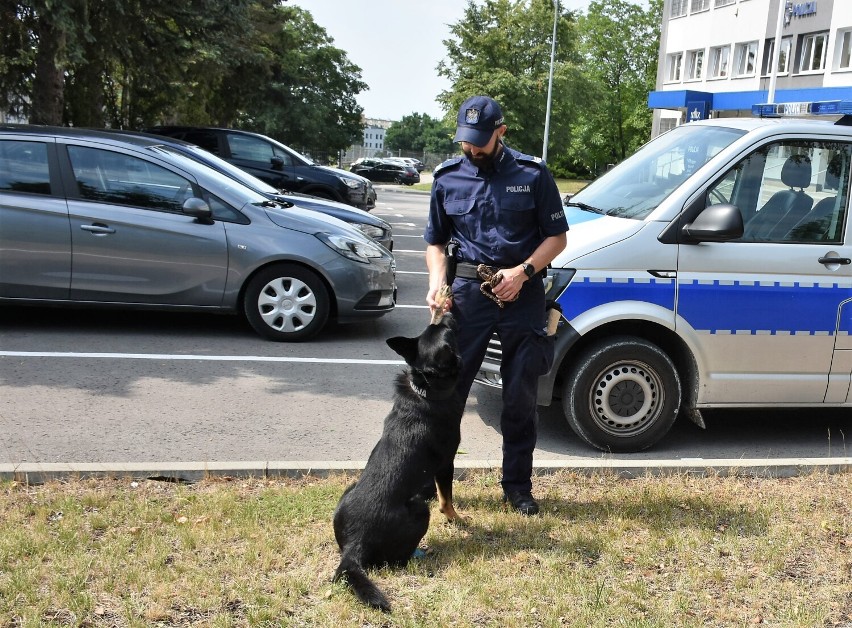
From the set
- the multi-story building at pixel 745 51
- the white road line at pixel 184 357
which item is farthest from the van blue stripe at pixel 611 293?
the multi-story building at pixel 745 51

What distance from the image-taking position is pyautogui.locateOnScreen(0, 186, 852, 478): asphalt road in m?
5.09

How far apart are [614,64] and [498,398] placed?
6673 centimetres

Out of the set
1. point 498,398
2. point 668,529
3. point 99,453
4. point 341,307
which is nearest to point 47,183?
point 341,307

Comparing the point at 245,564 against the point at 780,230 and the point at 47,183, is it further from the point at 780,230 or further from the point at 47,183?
the point at 47,183

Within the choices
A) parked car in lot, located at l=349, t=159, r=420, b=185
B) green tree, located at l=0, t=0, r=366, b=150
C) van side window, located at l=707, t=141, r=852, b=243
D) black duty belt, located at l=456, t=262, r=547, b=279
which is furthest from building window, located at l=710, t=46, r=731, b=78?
black duty belt, located at l=456, t=262, r=547, b=279

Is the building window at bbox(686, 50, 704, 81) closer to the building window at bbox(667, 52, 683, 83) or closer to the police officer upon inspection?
the building window at bbox(667, 52, 683, 83)

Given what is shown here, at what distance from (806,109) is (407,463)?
168 inches

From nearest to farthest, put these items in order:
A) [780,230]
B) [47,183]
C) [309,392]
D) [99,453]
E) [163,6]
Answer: [99,453] < [780,230] < [309,392] < [47,183] < [163,6]

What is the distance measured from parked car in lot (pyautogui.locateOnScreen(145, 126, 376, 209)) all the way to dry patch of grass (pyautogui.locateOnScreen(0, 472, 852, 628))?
1108cm

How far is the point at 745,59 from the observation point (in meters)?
48.3

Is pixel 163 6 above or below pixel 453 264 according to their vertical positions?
above

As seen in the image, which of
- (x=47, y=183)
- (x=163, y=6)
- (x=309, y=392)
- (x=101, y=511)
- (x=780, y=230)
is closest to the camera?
(x=101, y=511)

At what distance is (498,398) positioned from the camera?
652cm

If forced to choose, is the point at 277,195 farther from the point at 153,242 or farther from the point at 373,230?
the point at 153,242
